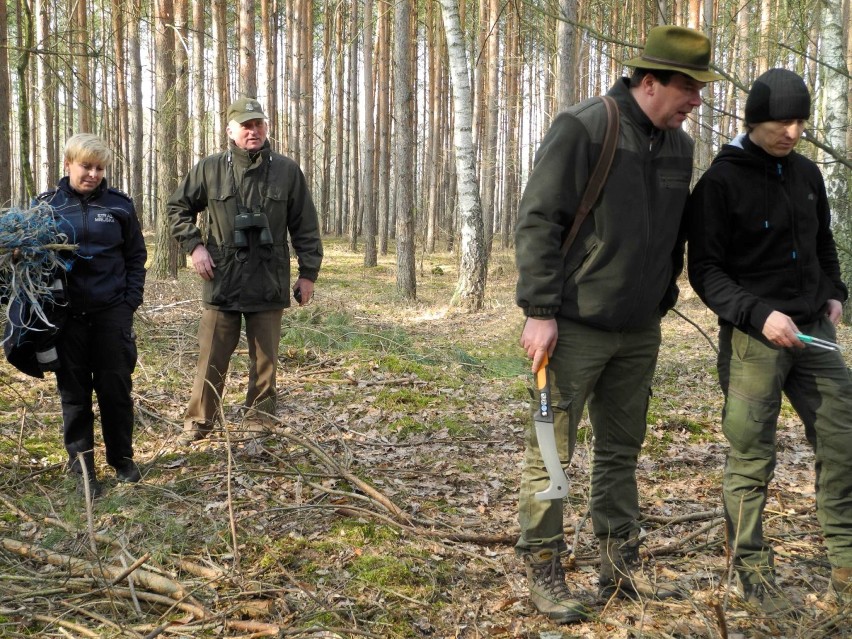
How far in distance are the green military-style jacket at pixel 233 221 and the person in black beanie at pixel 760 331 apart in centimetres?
327

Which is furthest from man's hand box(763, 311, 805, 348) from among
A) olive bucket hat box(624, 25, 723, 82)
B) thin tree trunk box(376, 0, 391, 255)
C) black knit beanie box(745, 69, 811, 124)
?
thin tree trunk box(376, 0, 391, 255)

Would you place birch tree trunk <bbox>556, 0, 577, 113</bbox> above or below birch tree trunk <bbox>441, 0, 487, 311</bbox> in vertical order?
above

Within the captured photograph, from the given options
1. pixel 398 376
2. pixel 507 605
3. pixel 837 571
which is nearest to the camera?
pixel 837 571

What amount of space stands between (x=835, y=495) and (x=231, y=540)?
2812 millimetres

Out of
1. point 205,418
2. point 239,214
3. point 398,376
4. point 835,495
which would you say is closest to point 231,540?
point 205,418

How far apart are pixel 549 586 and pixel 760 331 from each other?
1.36 m

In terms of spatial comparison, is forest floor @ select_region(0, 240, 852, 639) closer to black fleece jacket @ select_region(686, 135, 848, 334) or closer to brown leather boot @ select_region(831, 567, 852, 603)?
brown leather boot @ select_region(831, 567, 852, 603)

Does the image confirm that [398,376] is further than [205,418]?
Yes

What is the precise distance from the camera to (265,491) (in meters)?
Result: 4.48

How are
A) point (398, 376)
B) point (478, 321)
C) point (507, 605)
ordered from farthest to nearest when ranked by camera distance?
1. point (478, 321)
2. point (398, 376)
3. point (507, 605)

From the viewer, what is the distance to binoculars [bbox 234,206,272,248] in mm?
5417

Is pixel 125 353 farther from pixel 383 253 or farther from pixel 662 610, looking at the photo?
Answer: pixel 383 253

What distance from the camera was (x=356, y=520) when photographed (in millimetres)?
4230

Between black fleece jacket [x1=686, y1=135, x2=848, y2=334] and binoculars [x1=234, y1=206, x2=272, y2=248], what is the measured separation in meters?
3.22
